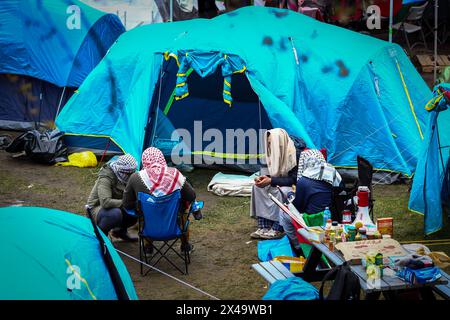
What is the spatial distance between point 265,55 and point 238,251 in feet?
11.0

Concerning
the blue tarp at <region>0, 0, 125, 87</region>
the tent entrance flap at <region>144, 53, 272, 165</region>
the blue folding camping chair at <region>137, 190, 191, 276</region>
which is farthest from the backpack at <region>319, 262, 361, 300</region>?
the blue tarp at <region>0, 0, 125, 87</region>

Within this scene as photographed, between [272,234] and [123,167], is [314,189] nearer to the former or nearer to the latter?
[272,234]

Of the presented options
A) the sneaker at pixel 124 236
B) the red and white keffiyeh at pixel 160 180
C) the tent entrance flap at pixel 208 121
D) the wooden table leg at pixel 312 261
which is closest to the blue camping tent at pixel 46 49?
the tent entrance flap at pixel 208 121

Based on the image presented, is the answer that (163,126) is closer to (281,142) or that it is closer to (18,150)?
(18,150)

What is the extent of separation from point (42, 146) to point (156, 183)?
4.60 m

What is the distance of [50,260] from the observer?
514 centimetres

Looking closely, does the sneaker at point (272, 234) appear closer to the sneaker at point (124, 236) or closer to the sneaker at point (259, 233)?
the sneaker at point (259, 233)

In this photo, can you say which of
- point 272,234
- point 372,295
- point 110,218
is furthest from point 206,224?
point 372,295

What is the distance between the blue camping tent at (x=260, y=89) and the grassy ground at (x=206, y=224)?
698 mm

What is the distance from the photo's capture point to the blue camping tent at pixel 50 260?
491 centimetres

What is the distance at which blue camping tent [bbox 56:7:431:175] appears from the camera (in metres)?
10.2

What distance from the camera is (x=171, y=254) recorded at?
25.7 ft

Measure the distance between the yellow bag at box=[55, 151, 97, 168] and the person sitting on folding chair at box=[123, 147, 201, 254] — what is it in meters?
3.88
